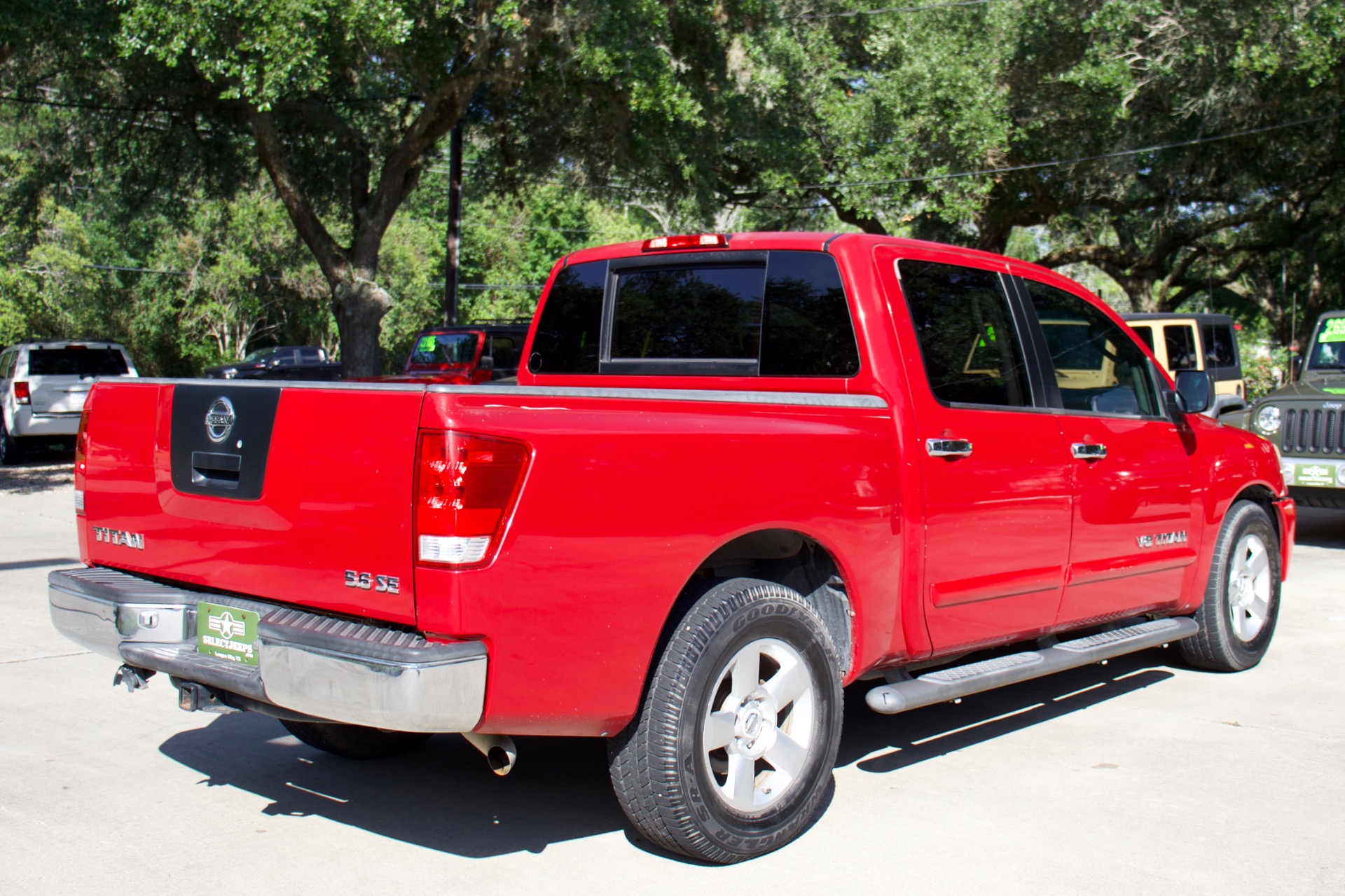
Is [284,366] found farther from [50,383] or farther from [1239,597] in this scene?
[1239,597]

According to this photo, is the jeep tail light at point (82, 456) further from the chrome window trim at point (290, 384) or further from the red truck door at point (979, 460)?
the red truck door at point (979, 460)

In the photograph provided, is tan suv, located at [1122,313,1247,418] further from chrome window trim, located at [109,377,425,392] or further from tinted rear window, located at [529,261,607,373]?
chrome window trim, located at [109,377,425,392]

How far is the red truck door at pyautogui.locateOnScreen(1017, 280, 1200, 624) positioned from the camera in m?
5.21

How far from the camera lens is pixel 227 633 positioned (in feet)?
12.4

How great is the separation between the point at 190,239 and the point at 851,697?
41.6m

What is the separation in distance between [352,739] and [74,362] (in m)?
16.5

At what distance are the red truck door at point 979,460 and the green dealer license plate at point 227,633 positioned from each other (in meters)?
2.31

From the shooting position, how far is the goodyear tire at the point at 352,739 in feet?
15.9

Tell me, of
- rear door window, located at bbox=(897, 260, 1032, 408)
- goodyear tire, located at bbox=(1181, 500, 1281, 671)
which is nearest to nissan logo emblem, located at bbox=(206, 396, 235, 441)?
rear door window, located at bbox=(897, 260, 1032, 408)

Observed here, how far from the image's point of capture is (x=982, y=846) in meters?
4.07

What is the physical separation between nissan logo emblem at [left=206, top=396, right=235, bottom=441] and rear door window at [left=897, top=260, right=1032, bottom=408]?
246 centimetres

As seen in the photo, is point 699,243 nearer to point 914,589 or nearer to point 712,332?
point 712,332

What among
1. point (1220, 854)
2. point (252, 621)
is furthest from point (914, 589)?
point (252, 621)

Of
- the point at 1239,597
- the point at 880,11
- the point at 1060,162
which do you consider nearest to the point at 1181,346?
the point at 1060,162
